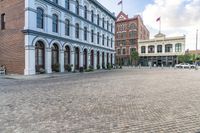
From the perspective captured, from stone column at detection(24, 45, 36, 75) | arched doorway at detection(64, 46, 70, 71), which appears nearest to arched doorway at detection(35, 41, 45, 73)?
stone column at detection(24, 45, 36, 75)

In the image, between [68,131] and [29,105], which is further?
[29,105]

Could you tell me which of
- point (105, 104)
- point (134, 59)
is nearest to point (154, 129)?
point (105, 104)

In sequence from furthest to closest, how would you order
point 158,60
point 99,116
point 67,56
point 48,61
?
1. point 158,60
2. point 67,56
3. point 48,61
4. point 99,116

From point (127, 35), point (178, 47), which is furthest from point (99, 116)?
point (127, 35)

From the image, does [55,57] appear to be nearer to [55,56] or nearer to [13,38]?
[55,56]

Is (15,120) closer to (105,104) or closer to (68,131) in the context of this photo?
(68,131)

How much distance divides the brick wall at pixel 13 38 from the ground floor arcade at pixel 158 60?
162ft

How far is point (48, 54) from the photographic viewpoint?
2331cm

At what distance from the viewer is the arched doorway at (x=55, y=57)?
24.9 meters

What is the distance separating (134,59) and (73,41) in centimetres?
4023

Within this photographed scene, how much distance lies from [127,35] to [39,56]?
52148 mm

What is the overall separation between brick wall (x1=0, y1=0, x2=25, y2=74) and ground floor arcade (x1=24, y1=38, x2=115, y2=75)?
104 centimetres

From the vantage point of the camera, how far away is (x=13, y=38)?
72.2 feet

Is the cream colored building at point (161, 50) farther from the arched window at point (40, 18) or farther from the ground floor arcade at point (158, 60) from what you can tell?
the arched window at point (40, 18)
